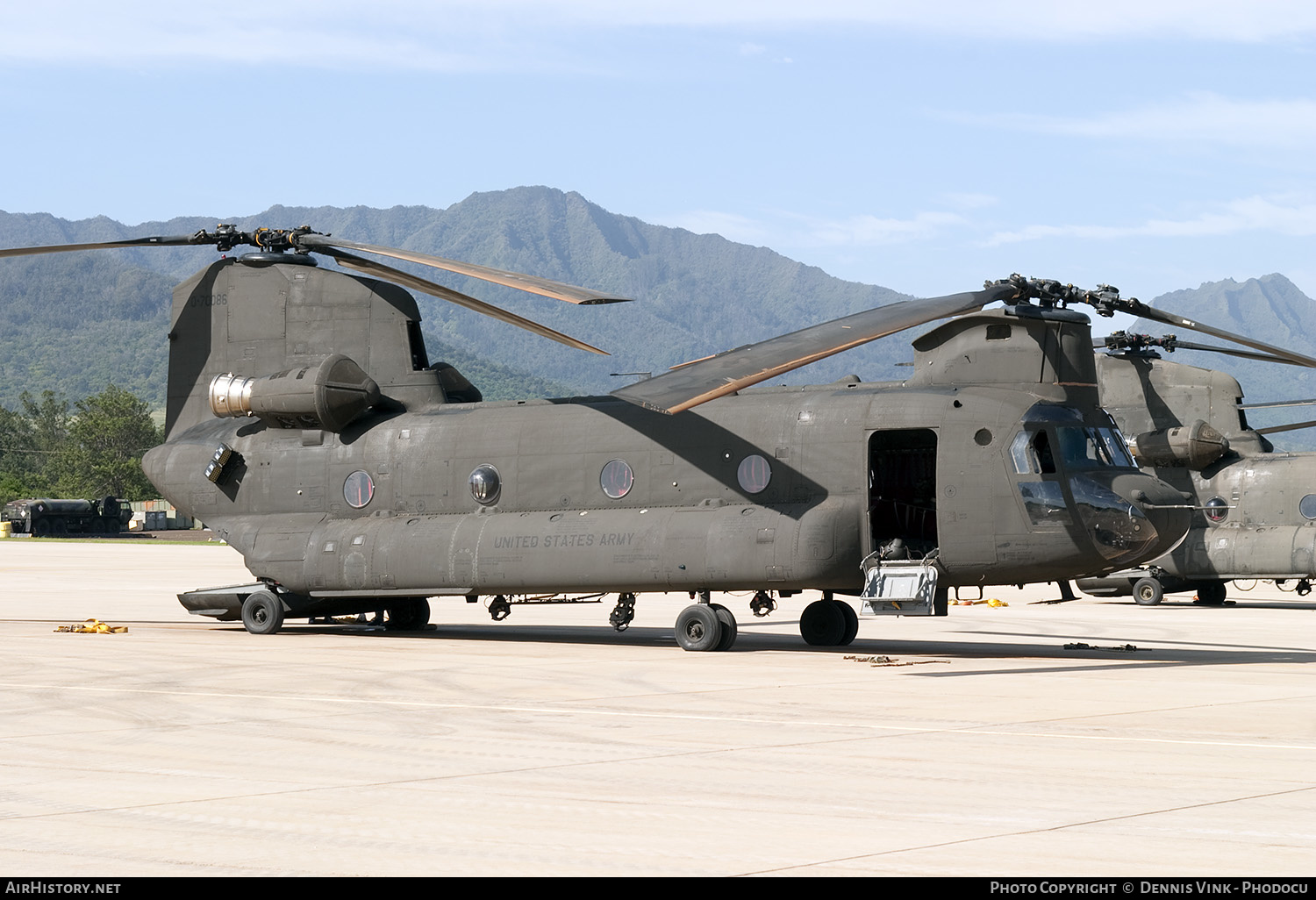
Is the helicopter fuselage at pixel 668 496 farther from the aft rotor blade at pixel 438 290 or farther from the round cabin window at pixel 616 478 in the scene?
the aft rotor blade at pixel 438 290

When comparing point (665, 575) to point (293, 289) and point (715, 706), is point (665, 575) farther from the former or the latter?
point (293, 289)

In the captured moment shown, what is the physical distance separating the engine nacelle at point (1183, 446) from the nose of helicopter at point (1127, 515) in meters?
13.7

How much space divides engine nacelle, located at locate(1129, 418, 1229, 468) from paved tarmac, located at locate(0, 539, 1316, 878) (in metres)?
10.5

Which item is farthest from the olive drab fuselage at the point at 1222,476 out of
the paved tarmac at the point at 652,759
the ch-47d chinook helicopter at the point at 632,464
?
the ch-47d chinook helicopter at the point at 632,464

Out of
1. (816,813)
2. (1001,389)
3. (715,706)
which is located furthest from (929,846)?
(1001,389)

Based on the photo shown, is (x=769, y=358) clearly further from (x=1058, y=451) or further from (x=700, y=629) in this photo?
(x=700, y=629)

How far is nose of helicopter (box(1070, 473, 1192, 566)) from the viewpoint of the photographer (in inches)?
744

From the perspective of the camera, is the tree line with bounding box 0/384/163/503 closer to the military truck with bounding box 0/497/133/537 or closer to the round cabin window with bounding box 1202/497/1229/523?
the military truck with bounding box 0/497/133/537

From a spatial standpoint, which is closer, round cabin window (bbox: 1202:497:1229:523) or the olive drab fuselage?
the olive drab fuselage

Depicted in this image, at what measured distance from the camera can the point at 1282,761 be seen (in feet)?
35.0

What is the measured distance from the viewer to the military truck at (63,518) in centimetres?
8750

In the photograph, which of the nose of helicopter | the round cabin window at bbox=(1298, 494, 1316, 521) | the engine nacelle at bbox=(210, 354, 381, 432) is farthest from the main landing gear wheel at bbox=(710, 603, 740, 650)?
the round cabin window at bbox=(1298, 494, 1316, 521)

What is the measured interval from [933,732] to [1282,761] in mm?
2702

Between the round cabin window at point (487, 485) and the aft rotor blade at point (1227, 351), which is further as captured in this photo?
the aft rotor blade at point (1227, 351)
